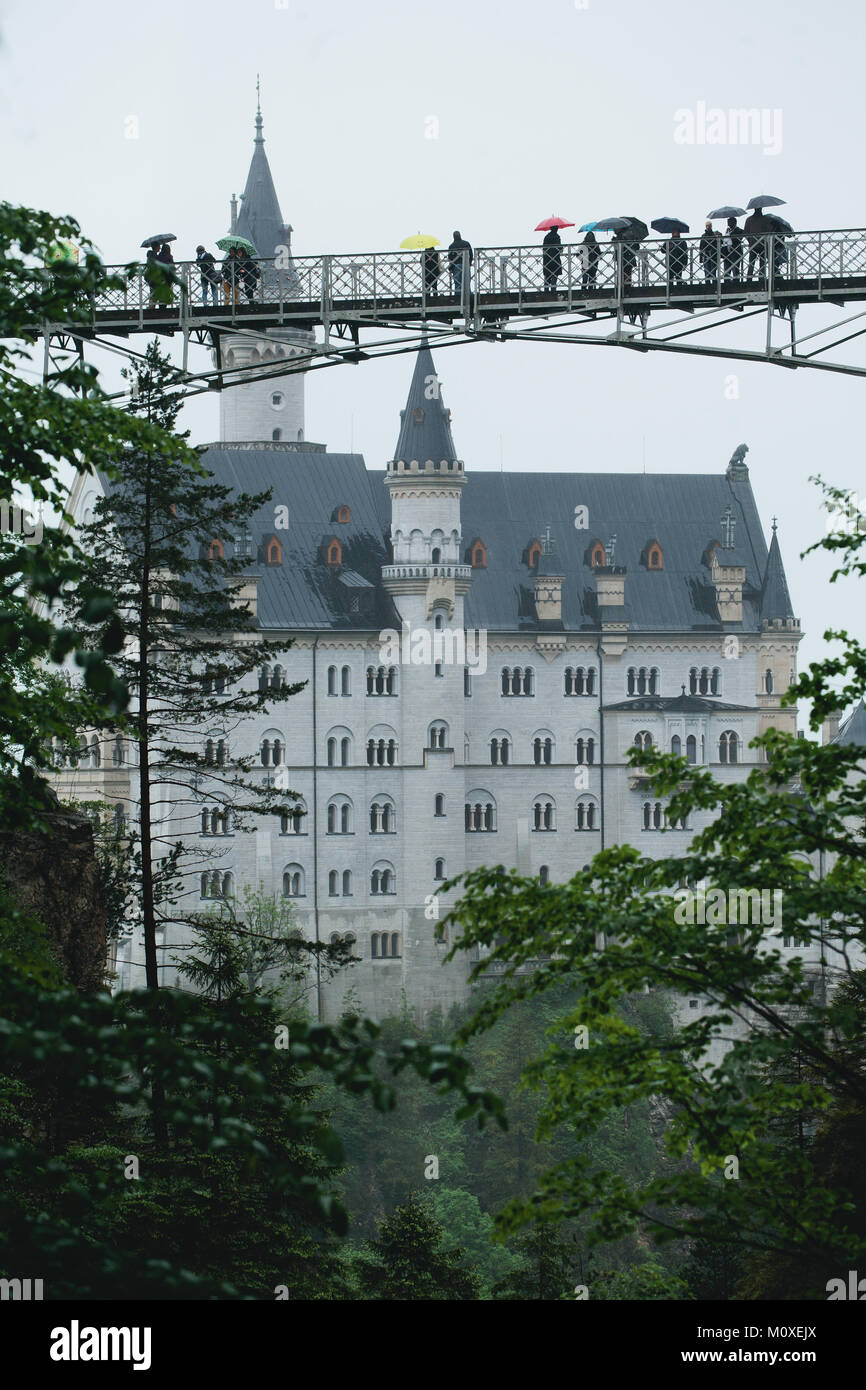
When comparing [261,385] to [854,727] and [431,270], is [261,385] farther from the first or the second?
[431,270]

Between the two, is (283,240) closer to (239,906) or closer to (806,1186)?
(239,906)

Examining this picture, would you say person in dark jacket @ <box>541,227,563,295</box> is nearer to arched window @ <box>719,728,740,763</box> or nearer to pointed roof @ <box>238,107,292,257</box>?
arched window @ <box>719,728,740,763</box>

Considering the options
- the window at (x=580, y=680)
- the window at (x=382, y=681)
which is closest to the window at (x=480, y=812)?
the window at (x=580, y=680)

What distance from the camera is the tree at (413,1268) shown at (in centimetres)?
3728

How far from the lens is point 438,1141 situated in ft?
293

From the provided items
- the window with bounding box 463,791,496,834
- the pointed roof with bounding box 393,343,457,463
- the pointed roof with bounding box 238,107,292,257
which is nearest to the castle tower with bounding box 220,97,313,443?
the pointed roof with bounding box 238,107,292,257

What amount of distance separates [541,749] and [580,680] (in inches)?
154

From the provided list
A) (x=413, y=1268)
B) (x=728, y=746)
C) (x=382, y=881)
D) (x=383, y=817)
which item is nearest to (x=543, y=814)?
(x=383, y=817)

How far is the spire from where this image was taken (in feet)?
399

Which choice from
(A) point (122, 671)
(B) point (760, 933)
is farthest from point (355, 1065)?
(A) point (122, 671)

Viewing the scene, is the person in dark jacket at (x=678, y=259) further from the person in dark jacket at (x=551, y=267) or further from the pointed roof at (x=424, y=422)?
the pointed roof at (x=424, y=422)

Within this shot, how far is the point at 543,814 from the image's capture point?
107m

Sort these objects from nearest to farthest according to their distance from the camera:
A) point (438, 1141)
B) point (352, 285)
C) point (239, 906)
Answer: point (352, 285), point (438, 1141), point (239, 906)

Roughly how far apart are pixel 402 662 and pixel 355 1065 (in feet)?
301
